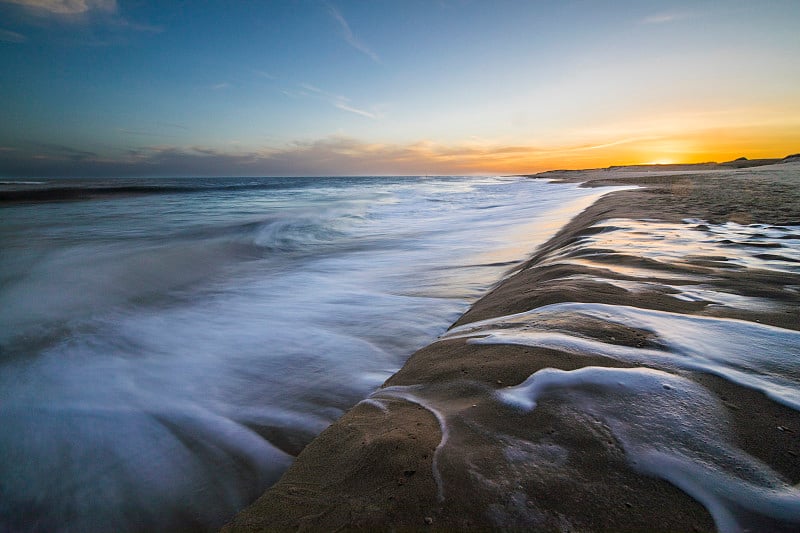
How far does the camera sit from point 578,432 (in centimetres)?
116

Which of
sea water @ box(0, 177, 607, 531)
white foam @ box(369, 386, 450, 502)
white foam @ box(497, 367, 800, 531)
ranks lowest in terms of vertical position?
sea water @ box(0, 177, 607, 531)

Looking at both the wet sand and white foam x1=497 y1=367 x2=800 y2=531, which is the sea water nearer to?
the wet sand

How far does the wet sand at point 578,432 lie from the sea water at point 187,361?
1.93 ft

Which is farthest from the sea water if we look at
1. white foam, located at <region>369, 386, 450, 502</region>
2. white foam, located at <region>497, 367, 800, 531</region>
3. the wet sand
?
white foam, located at <region>497, 367, 800, 531</region>

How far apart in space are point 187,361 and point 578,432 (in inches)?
110

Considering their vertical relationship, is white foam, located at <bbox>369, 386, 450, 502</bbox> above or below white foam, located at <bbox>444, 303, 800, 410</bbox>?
below

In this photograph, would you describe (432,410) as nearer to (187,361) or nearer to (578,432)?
(578,432)

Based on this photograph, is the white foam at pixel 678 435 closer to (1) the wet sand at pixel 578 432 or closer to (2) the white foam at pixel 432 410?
(1) the wet sand at pixel 578 432

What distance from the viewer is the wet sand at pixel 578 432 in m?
0.92

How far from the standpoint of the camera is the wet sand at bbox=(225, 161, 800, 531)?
92 centimetres

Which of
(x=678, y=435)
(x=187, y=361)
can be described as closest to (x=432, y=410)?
(x=678, y=435)

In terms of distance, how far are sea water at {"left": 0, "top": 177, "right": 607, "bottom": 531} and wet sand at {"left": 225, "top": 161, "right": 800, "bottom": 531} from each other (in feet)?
1.93

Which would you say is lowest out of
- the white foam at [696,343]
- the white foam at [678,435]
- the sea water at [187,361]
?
the sea water at [187,361]

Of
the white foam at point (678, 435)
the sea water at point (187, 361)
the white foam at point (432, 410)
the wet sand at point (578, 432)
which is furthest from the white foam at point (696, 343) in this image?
the sea water at point (187, 361)
